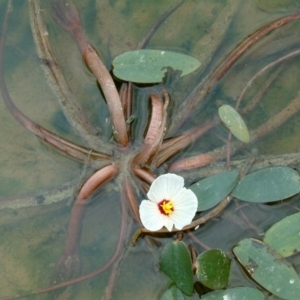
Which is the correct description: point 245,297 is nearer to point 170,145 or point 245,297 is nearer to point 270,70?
point 170,145

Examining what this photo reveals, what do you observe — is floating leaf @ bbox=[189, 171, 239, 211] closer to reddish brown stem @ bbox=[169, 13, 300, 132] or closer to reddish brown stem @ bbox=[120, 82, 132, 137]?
reddish brown stem @ bbox=[169, 13, 300, 132]

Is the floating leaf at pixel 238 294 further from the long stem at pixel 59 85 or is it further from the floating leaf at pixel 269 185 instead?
the long stem at pixel 59 85

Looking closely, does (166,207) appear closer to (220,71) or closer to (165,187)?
(165,187)

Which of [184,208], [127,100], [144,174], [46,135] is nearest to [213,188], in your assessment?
[184,208]

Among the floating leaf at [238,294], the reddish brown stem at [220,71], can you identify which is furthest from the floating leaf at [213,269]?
the reddish brown stem at [220,71]

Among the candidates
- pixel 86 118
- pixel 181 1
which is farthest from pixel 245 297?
pixel 181 1

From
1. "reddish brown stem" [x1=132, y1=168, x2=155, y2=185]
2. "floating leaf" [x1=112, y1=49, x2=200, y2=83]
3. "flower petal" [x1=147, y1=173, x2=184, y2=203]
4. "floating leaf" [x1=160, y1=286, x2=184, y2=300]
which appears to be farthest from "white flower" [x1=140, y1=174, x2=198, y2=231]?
"floating leaf" [x1=112, y1=49, x2=200, y2=83]

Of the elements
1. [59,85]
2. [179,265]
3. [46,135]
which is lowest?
[179,265]

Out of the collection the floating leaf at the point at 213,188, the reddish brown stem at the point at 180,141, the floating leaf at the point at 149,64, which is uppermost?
the floating leaf at the point at 149,64
